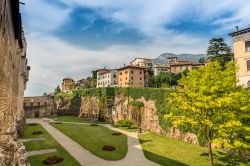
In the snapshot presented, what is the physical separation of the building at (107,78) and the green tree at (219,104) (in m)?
91.0

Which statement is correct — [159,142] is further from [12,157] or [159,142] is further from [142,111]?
[12,157]

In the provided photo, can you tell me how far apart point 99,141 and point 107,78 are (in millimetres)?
87087

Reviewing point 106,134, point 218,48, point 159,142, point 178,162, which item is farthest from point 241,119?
point 218,48

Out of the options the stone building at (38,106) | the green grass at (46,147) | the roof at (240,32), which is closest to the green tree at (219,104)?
the green grass at (46,147)

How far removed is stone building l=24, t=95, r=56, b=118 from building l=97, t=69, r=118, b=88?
4089 cm

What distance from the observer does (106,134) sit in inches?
1656

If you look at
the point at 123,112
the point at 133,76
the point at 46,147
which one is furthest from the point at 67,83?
the point at 46,147

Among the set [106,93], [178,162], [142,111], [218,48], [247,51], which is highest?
[218,48]

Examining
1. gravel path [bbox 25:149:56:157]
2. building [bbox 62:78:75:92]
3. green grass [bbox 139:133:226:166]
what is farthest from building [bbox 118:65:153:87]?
gravel path [bbox 25:149:56:157]

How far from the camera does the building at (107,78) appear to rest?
118625 mm

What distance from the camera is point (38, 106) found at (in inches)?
2960

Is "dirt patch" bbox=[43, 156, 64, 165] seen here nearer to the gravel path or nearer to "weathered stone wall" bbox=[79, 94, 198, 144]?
the gravel path

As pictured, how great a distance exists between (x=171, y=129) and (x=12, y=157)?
1397 inches

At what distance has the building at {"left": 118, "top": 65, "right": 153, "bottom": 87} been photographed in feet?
340
